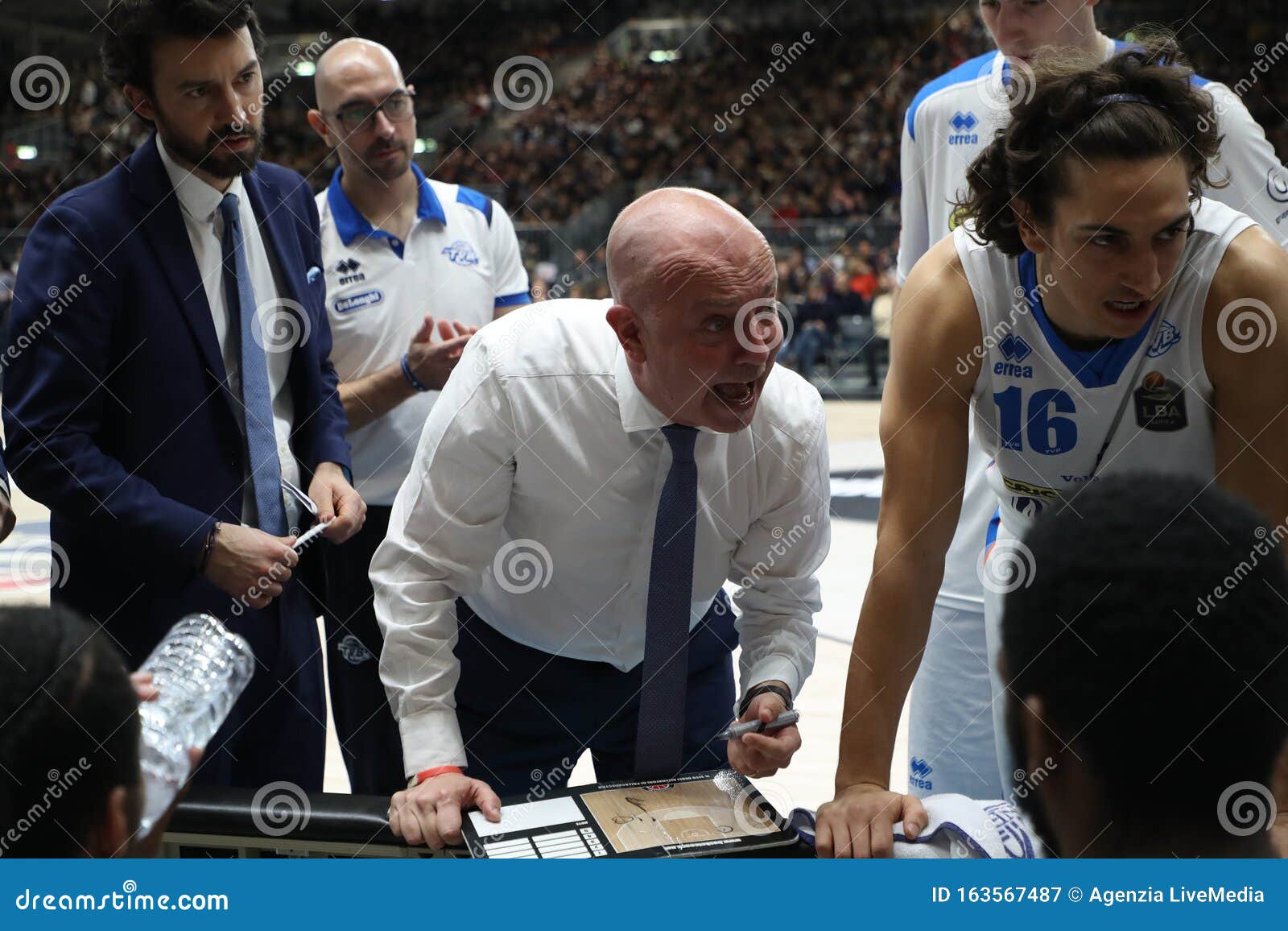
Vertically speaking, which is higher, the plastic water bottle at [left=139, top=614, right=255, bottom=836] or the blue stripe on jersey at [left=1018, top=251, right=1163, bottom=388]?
the blue stripe on jersey at [left=1018, top=251, right=1163, bottom=388]

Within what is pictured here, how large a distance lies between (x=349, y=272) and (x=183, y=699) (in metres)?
1.81

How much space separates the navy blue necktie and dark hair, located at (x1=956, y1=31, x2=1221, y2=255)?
1.73 ft

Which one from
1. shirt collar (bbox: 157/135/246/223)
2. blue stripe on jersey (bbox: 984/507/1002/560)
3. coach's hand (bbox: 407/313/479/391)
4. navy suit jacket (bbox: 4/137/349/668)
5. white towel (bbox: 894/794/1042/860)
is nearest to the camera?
white towel (bbox: 894/794/1042/860)

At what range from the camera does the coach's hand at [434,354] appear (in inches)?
105

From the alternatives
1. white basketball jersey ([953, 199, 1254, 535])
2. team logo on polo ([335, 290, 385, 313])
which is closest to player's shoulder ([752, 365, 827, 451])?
white basketball jersey ([953, 199, 1254, 535])

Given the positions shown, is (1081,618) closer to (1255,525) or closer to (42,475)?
(1255,525)

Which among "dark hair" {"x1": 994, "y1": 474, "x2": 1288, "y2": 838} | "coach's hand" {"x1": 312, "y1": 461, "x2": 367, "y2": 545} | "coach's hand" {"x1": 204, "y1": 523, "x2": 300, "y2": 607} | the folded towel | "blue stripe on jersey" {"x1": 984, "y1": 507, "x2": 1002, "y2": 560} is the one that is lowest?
"coach's hand" {"x1": 204, "y1": 523, "x2": 300, "y2": 607}

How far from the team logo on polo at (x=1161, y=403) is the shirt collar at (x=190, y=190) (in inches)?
57.1

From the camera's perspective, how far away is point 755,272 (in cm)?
159

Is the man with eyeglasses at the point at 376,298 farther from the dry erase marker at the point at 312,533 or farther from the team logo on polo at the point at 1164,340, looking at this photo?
the team logo on polo at the point at 1164,340

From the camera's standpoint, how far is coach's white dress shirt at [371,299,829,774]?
1.75 meters

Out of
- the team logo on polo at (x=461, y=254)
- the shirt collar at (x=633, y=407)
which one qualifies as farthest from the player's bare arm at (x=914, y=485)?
the team logo on polo at (x=461, y=254)

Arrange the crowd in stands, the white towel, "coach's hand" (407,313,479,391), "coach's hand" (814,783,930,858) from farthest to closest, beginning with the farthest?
1. the crowd in stands
2. "coach's hand" (407,313,479,391)
3. "coach's hand" (814,783,930,858)
4. the white towel

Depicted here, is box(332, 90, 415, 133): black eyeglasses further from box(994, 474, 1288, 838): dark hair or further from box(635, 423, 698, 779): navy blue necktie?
box(994, 474, 1288, 838): dark hair
